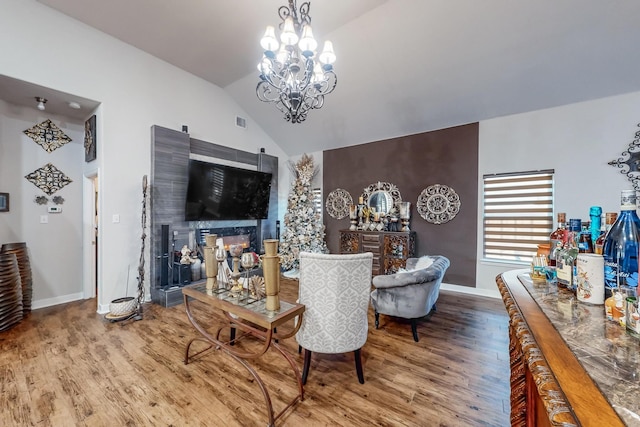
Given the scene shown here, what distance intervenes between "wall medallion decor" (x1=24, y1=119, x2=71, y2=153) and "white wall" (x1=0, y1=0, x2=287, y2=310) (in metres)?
0.81

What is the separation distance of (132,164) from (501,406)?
5322 millimetres

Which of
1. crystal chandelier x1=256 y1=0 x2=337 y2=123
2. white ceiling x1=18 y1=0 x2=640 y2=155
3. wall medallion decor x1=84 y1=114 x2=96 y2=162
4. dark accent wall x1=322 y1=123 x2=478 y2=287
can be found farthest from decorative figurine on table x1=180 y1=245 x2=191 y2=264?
dark accent wall x1=322 y1=123 x2=478 y2=287

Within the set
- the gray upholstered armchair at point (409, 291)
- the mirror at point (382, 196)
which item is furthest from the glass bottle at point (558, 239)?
the mirror at point (382, 196)

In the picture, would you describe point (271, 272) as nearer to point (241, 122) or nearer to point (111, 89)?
point (111, 89)

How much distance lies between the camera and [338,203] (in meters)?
6.14

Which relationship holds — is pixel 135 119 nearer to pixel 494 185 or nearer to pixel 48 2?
pixel 48 2

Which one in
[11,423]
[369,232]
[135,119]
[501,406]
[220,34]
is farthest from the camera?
[369,232]

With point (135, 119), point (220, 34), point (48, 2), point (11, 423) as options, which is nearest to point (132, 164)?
point (135, 119)

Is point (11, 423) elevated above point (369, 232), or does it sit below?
below

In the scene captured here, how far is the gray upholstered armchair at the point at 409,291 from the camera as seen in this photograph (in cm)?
275

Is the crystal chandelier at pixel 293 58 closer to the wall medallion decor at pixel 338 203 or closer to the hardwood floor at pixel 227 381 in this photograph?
the hardwood floor at pixel 227 381

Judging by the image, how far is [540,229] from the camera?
13.5 feet

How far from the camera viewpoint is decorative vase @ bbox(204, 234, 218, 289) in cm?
223

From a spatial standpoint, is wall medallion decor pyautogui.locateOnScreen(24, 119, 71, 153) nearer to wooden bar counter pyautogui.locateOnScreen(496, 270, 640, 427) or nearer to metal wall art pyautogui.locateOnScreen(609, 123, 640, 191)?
wooden bar counter pyautogui.locateOnScreen(496, 270, 640, 427)
